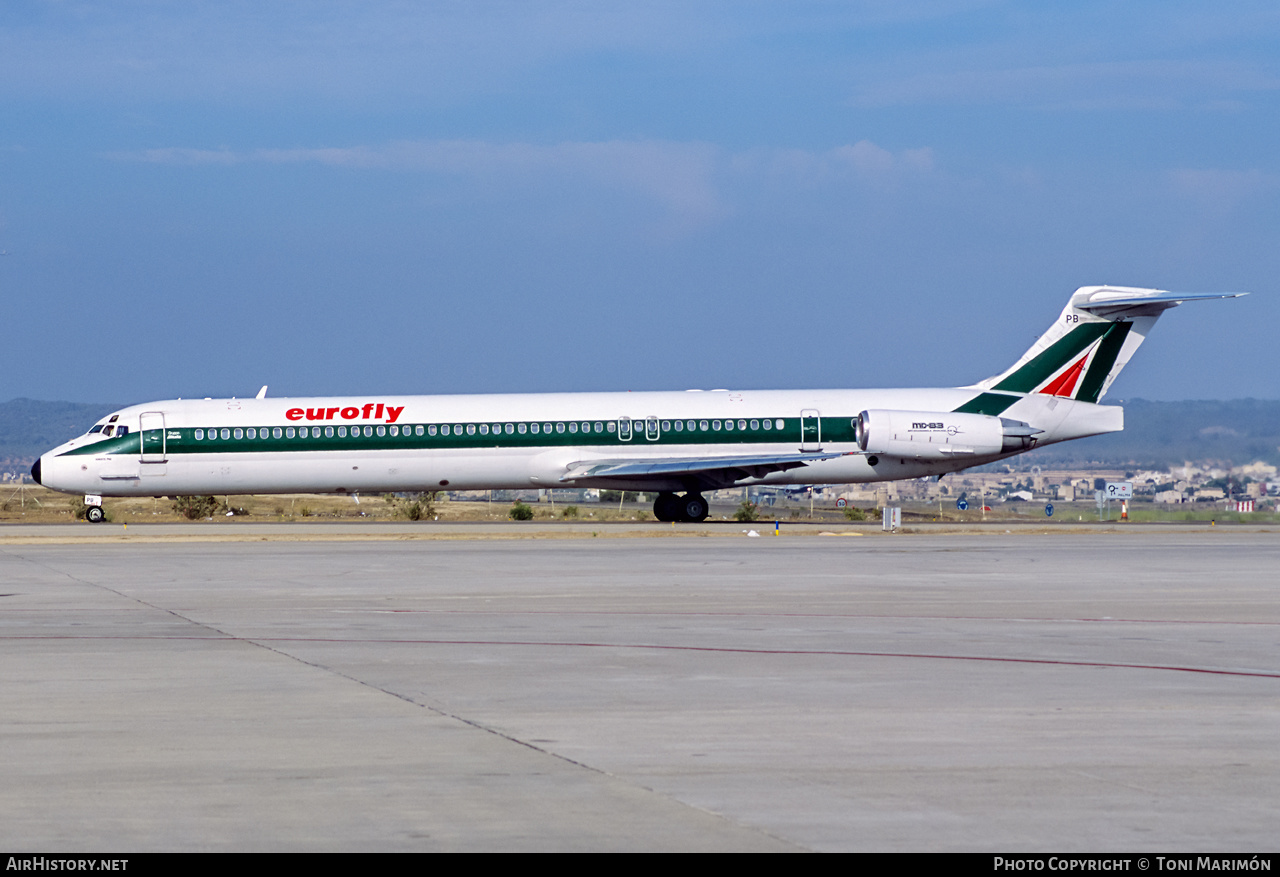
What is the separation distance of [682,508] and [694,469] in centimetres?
321

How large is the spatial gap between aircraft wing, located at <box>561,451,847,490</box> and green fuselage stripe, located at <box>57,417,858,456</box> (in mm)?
508

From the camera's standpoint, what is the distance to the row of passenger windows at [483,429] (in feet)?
127

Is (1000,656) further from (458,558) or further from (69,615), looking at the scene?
(458,558)

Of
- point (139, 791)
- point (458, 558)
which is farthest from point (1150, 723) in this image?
point (458, 558)

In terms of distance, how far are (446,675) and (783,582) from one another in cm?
1026

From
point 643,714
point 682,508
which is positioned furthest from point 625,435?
point 643,714

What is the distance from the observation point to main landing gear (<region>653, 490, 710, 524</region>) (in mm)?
41156

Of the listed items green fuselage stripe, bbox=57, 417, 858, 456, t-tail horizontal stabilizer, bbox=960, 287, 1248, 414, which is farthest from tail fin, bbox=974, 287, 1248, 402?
green fuselage stripe, bbox=57, 417, 858, 456

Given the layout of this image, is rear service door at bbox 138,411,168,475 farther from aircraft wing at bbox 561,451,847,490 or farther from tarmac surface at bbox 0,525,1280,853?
tarmac surface at bbox 0,525,1280,853

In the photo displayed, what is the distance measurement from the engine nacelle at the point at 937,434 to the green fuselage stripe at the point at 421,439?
40.1 inches

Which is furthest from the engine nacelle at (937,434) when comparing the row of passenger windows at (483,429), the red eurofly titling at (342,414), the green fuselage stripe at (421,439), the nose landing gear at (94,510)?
the nose landing gear at (94,510)

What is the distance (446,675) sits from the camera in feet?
39.6

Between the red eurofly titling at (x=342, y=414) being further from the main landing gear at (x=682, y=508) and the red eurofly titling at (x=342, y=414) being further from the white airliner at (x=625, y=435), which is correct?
the main landing gear at (x=682, y=508)

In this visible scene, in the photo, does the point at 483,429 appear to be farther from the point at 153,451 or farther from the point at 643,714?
the point at 643,714
